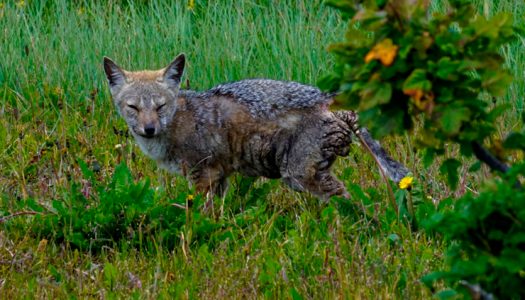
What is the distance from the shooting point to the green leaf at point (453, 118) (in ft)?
9.12

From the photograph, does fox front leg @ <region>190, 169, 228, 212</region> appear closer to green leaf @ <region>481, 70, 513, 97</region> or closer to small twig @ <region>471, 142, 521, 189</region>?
small twig @ <region>471, 142, 521, 189</region>

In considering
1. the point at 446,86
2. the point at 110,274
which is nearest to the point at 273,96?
the point at 110,274

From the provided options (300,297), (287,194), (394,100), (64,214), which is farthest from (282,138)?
(394,100)

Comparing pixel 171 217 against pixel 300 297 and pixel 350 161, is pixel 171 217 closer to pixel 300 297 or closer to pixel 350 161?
pixel 300 297

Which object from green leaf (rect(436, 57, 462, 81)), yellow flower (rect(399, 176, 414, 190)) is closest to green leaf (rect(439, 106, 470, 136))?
green leaf (rect(436, 57, 462, 81))

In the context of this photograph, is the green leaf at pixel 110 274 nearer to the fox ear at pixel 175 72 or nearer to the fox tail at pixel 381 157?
the fox tail at pixel 381 157

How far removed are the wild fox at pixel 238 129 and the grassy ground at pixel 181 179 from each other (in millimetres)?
148

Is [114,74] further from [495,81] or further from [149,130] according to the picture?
[495,81]

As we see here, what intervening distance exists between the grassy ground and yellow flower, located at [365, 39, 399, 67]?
1732mm

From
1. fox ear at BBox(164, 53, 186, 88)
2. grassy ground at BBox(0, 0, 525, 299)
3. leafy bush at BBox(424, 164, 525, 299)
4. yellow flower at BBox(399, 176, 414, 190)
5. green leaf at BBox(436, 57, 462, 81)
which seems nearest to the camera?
green leaf at BBox(436, 57, 462, 81)

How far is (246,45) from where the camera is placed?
833 centimetres

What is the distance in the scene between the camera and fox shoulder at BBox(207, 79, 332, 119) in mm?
6355

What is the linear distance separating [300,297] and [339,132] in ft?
6.24

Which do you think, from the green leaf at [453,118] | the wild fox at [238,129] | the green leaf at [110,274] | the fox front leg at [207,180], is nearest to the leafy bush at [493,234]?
the green leaf at [453,118]
